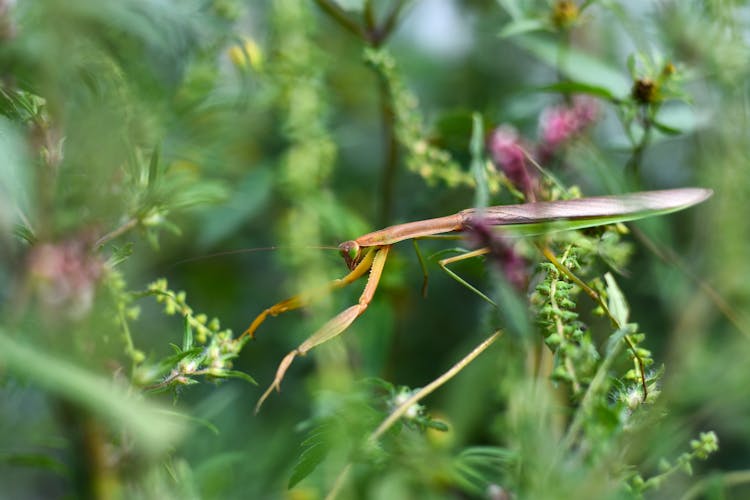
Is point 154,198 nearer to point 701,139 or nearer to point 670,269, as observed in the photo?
point 670,269

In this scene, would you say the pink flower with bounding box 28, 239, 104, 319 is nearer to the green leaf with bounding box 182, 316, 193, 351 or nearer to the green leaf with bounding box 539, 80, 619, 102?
the green leaf with bounding box 182, 316, 193, 351

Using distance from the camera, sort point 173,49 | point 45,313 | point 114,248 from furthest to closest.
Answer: point 173,49, point 114,248, point 45,313

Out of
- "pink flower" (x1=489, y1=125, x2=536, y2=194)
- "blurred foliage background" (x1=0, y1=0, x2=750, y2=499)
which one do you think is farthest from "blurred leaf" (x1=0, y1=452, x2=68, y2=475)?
"pink flower" (x1=489, y1=125, x2=536, y2=194)

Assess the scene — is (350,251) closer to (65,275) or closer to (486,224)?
(486,224)

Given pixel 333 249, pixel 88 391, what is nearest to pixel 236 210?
pixel 333 249

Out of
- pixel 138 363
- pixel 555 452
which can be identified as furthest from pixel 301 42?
pixel 555 452

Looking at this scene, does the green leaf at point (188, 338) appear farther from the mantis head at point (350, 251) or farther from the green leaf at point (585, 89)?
the green leaf at point (585, 89)
